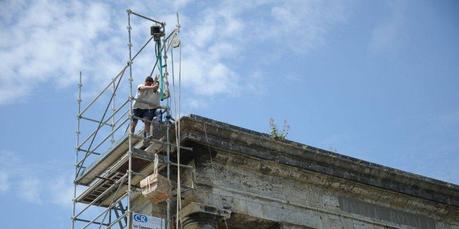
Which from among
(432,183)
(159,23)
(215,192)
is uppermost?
(159,23)

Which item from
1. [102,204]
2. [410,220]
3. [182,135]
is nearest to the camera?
[182,135]

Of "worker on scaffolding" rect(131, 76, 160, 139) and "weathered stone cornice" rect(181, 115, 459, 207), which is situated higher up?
"worker on scaffolding" rect(131, 76, 160, 139)

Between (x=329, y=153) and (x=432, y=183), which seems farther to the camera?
(x=432, y=183)

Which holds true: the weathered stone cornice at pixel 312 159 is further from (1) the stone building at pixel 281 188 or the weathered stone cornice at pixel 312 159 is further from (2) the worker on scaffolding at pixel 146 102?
(2) the worker on scaffolding at pixel 146 102

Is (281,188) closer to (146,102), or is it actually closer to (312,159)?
(312,159)

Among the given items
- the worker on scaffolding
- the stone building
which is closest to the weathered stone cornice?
the stone building

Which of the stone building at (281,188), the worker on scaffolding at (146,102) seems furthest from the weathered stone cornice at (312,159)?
the worker on scaffolding at (146,102)

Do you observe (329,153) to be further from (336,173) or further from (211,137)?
(211,137)

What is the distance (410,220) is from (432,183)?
4.07ft

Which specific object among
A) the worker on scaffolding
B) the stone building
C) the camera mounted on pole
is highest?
the camera mounted on pole

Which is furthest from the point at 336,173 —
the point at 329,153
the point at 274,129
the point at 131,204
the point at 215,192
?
the point at 131,204

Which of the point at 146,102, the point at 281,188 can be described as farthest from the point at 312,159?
the point at 146,102

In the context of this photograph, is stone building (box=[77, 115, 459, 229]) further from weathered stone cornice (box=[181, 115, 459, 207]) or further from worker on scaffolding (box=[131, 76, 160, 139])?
worker on scaffolding (box=[131, 76, 160, 139])

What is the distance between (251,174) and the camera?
2083 centimetres
